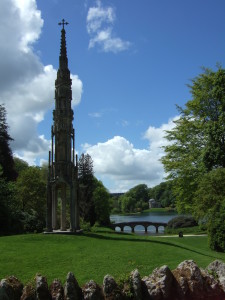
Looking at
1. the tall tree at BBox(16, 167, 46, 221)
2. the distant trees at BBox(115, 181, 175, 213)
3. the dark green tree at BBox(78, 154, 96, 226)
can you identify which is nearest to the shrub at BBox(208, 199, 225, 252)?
the tall tree at BBox(16, 167, 46, 221)

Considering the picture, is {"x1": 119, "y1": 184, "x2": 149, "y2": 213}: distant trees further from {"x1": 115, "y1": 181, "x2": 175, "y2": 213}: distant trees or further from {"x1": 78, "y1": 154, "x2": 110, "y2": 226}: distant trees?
{"x1": 78, "y1": 154, "x2": 110, "y2": 226}: distant trees

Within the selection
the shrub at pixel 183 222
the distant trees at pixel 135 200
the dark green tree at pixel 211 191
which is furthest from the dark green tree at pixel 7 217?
the distant trees at pixel 135 200

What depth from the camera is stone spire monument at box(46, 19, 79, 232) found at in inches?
847

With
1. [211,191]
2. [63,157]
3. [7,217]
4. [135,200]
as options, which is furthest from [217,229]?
[135,200]

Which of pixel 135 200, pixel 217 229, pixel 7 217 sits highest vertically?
pixel 135 200

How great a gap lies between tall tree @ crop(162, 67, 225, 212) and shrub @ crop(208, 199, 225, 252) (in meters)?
7.16

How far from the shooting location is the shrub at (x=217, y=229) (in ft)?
68.7

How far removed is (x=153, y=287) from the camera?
7.24 meters

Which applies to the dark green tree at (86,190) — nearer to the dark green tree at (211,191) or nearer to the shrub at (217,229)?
the dark green tree at (211,191)

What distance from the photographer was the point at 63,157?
21.8 metres

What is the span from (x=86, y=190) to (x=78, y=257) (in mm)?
49904

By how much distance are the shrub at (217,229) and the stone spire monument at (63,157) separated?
27.9ft

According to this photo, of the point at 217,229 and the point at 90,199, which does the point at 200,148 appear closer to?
the point at 217,229

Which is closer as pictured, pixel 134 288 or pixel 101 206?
pixel 134 288
